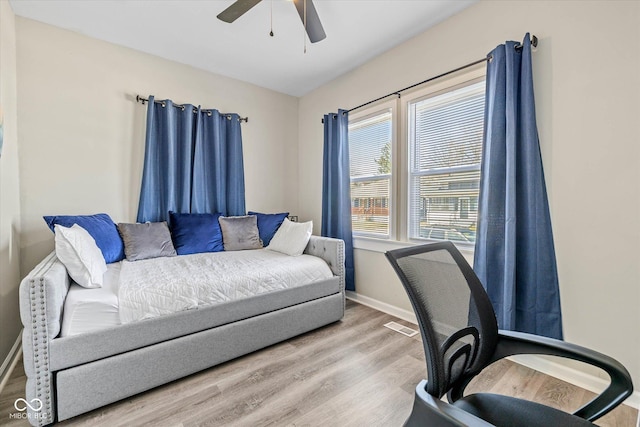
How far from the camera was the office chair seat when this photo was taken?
0.84 m

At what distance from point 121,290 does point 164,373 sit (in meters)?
0.56

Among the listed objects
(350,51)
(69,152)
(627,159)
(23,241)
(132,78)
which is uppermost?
(350,51)

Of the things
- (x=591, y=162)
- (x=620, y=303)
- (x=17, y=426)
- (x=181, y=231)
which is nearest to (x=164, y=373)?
(x=17, y=426)

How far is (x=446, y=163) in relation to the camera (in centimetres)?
246

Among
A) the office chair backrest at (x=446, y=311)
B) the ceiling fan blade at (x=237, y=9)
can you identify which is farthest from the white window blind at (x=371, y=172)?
the office chair backrest at (x=446, y=311)

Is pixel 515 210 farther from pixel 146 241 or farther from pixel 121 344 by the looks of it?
pixel 146 241

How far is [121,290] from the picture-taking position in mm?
1653

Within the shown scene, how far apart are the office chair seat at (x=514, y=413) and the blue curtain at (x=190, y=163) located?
2948 mm

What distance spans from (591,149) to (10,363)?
3993 mm

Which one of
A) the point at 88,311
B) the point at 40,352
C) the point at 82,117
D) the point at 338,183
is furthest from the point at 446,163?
the point at 82,117

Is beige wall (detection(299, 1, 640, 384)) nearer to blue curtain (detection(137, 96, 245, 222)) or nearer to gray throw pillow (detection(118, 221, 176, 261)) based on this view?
blue curtain (detection(137, 96, 245, 222))

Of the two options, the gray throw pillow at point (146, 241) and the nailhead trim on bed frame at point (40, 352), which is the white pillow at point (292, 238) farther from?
the nailhead trim on bed frame at point (40, 352)

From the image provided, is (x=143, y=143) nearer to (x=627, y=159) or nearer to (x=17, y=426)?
(x=17, y=426)

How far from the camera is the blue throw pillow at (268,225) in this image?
327cm
